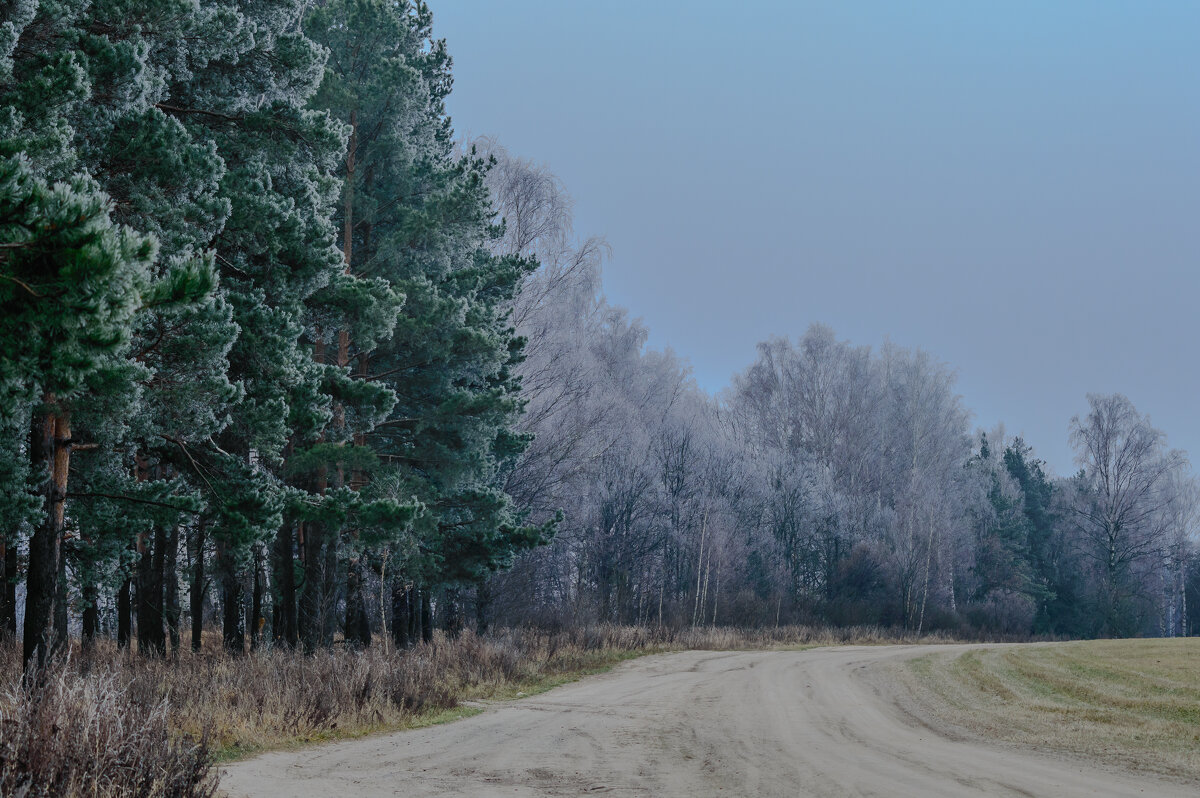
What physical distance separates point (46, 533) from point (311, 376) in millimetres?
4516

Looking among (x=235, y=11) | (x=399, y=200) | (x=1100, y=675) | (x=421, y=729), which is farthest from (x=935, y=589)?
(x=235, y=11)

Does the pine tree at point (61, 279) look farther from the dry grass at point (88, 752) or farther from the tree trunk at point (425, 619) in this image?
the tree trunk at point (425, 619)

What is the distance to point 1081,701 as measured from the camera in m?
15.3

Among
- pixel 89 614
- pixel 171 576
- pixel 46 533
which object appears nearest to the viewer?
pixel 46 533

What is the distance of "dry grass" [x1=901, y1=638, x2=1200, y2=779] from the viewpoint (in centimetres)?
1091

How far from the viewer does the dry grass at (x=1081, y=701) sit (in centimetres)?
1091

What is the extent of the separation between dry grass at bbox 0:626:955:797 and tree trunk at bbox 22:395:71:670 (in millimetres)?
502

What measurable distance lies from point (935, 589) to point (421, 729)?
131 ft

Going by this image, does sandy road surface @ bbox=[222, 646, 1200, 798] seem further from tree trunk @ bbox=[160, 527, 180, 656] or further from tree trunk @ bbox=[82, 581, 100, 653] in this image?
tree trunk @ bbox=[160, 527, 180, 656]

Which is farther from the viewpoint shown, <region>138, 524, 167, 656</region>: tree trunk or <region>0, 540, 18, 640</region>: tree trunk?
<region>138, 524, 167, 656</region>: tree trunk

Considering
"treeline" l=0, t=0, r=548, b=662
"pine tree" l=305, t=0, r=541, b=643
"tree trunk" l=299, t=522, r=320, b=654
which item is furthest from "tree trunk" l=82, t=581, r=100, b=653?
"pine tree" l=305, t=0, r=541, b=643

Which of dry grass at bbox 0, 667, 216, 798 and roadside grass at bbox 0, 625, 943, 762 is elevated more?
dry grass at bbox 0, 667, 216, 798

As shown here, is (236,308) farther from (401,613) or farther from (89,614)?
(401,613)

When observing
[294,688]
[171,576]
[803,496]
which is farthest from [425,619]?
[803,496]
